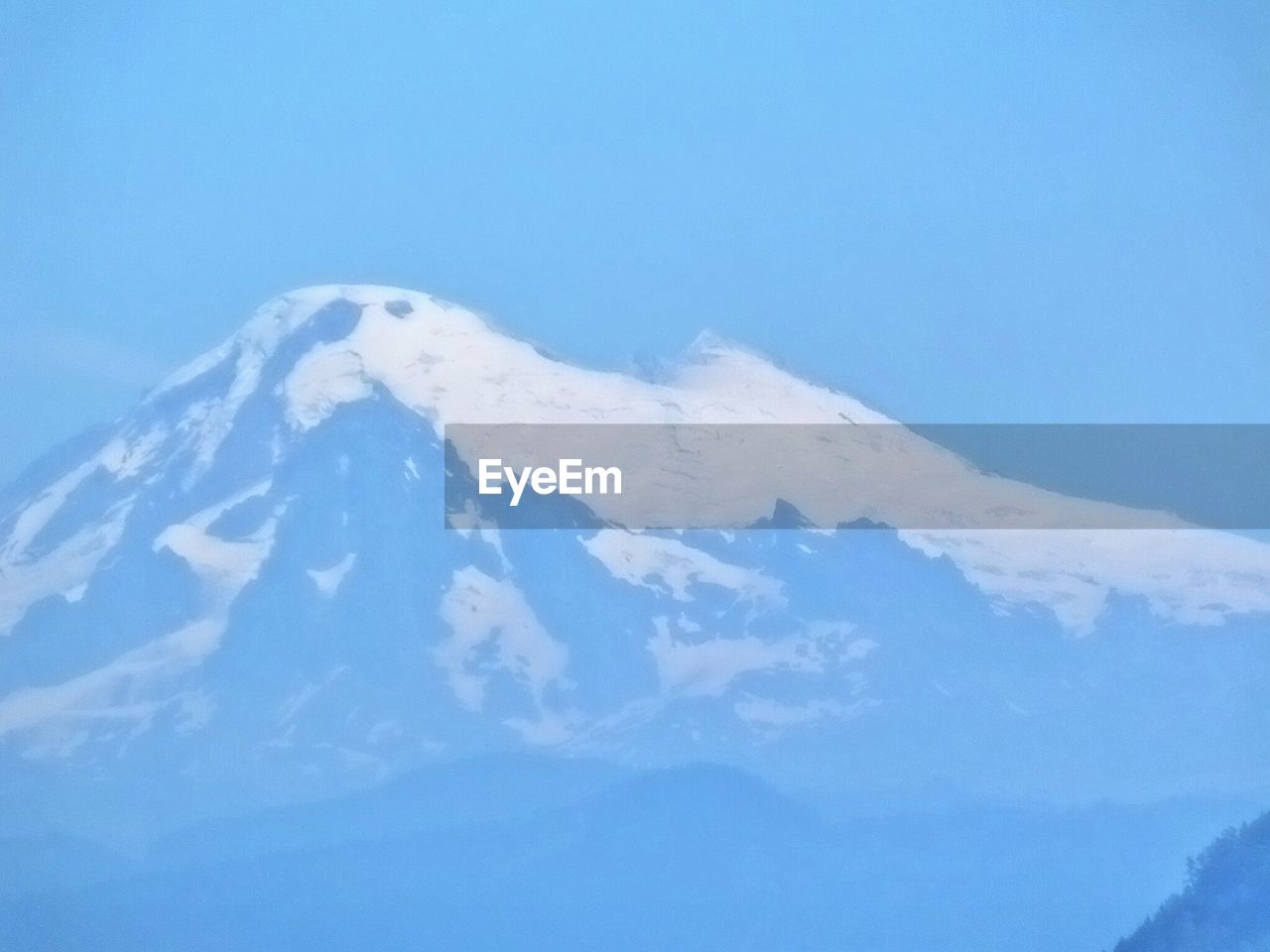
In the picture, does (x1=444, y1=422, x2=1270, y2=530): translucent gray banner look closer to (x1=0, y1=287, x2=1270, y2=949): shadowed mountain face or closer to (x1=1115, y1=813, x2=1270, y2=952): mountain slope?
(x1=0, y1=287, x2=1270, y2=949): shadowed mountain face

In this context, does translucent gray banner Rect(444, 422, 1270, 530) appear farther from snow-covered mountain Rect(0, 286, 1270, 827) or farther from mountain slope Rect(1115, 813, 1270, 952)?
mountain slope Rect(1115, 813, 1270, 952)

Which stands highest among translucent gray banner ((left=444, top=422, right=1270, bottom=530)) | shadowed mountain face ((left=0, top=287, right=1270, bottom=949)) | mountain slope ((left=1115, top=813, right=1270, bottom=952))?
translucent gray banner ((left=444, top=422, right=1270, bottom=530))

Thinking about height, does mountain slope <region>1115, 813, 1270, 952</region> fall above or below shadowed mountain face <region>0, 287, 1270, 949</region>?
below

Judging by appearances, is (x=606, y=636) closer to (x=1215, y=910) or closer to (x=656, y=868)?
(x=656, y=868)

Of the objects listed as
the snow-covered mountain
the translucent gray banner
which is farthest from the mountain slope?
the translucent gray banner

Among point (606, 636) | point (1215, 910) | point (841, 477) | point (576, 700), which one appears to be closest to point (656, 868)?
point (576, 700)

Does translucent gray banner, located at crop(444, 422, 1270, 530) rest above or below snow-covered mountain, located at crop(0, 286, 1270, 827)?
above

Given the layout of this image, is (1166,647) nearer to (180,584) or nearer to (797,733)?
(797,733)

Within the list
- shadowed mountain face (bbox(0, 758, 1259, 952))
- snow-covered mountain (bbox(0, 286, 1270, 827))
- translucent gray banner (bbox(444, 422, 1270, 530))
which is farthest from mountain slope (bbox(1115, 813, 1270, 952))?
translucent gray banner (bbox(444, 422, 1270, 530))

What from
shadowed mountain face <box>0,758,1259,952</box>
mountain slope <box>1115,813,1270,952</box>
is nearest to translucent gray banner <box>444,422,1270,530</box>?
shadowed mountain face <box>0,758,1259,952</box>
